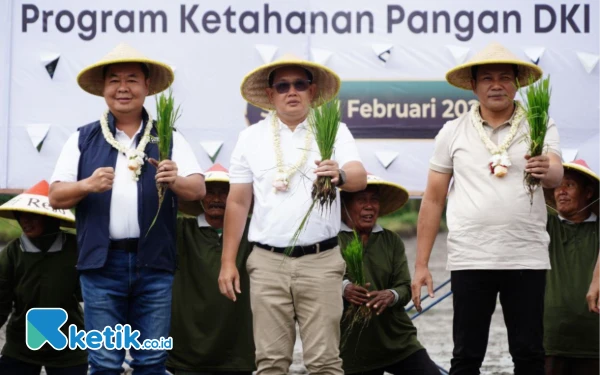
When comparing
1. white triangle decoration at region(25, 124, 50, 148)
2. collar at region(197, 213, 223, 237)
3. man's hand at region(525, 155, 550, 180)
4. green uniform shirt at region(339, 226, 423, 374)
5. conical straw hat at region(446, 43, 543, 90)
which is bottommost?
green uniform shirt at region(339, 226, 423, 374)

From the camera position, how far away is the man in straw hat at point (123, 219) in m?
4.50

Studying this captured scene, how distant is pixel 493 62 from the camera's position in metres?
4.71

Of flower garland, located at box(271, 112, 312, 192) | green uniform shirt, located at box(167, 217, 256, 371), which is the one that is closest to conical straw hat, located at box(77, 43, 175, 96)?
flower garland, located at box(271, 112, 312, 192)

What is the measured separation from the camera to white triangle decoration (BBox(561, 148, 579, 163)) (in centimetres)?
632

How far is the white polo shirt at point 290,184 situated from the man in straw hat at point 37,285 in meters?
1.39

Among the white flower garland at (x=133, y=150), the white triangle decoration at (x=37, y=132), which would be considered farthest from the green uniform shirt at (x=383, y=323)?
the white triangle decoration at (x=37, y=132)

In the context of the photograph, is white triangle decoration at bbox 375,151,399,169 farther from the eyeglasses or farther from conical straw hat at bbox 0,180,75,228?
conical straw hat at bbox 0,180,75,228

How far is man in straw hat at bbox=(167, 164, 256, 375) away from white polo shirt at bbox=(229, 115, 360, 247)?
0.98 metres

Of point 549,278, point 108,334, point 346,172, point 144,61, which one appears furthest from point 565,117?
point 108,334

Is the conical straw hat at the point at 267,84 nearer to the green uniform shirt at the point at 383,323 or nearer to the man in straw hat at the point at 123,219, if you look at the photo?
the man in straw hat at the point at 123,219

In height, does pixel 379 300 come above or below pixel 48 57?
below

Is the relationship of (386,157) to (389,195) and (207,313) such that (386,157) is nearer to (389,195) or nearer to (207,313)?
(389,195)

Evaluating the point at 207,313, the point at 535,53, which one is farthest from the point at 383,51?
the point at 207,313

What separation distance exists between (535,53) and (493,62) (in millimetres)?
1834
